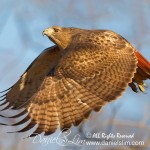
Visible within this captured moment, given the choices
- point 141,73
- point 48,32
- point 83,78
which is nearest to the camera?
point 83,78

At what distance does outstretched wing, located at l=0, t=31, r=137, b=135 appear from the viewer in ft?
24.0

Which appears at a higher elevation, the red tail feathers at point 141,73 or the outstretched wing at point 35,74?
the outstretched wing at point 35,74

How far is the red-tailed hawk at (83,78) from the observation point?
7.36m

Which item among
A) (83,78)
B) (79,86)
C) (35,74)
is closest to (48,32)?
(35,74)

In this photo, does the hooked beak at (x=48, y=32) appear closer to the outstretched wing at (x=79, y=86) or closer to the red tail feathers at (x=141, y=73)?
the outstretched wing at (x=79, y=86)

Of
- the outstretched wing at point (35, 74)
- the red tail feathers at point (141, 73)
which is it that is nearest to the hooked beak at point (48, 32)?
the outstretched wing at point (35, 74)

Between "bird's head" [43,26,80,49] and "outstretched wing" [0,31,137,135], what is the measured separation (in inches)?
27.5

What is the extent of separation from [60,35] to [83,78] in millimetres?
1439

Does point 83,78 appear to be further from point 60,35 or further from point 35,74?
point 35,74

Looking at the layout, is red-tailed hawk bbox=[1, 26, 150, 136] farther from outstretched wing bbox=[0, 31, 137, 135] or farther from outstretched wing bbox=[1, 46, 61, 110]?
outstretched wing bbox=[1, 46, 61, 110]

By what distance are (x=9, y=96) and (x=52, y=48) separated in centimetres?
101

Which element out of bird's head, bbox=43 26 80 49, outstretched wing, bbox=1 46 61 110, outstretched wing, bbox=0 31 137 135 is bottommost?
outstretched wing, bbox=0 31 137 135

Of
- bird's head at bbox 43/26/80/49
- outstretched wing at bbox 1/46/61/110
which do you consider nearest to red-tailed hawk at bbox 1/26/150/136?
bird's head at bbox 43/26/80/49

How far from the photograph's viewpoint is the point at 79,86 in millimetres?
7598
